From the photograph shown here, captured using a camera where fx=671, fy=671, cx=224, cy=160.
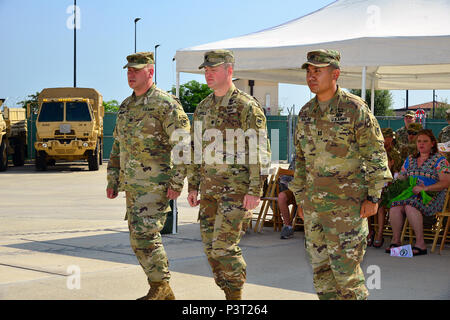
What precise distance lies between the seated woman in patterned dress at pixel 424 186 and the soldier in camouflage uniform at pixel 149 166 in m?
3.55

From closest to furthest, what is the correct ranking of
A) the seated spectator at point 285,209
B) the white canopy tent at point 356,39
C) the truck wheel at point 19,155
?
the white canopy tent at point 356,39
the seated spectator at point 285,209
the truck wheel at point 19,155

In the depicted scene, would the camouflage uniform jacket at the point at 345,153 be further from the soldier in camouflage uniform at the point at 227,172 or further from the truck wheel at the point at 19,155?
the truck wheel at the point at 19,155

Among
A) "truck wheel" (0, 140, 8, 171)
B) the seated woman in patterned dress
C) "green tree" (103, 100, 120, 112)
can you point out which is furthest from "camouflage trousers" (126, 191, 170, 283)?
"green tree" (103, 100, 120, 112)

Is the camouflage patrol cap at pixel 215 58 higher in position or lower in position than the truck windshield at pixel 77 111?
lower

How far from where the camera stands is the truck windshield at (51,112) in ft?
69.7

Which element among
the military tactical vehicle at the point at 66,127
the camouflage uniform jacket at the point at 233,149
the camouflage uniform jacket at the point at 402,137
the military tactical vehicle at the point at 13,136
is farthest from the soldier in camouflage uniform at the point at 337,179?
the military tactical vehicle at the point at 13,136

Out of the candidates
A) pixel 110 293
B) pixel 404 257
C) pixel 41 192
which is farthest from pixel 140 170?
pixel 41 192

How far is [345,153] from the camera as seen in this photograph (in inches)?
170

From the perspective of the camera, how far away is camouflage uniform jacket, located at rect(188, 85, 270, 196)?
480cm

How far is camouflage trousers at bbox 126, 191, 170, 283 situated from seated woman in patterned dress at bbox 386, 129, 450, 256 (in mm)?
3563

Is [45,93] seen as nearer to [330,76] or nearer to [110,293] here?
[110,293]
